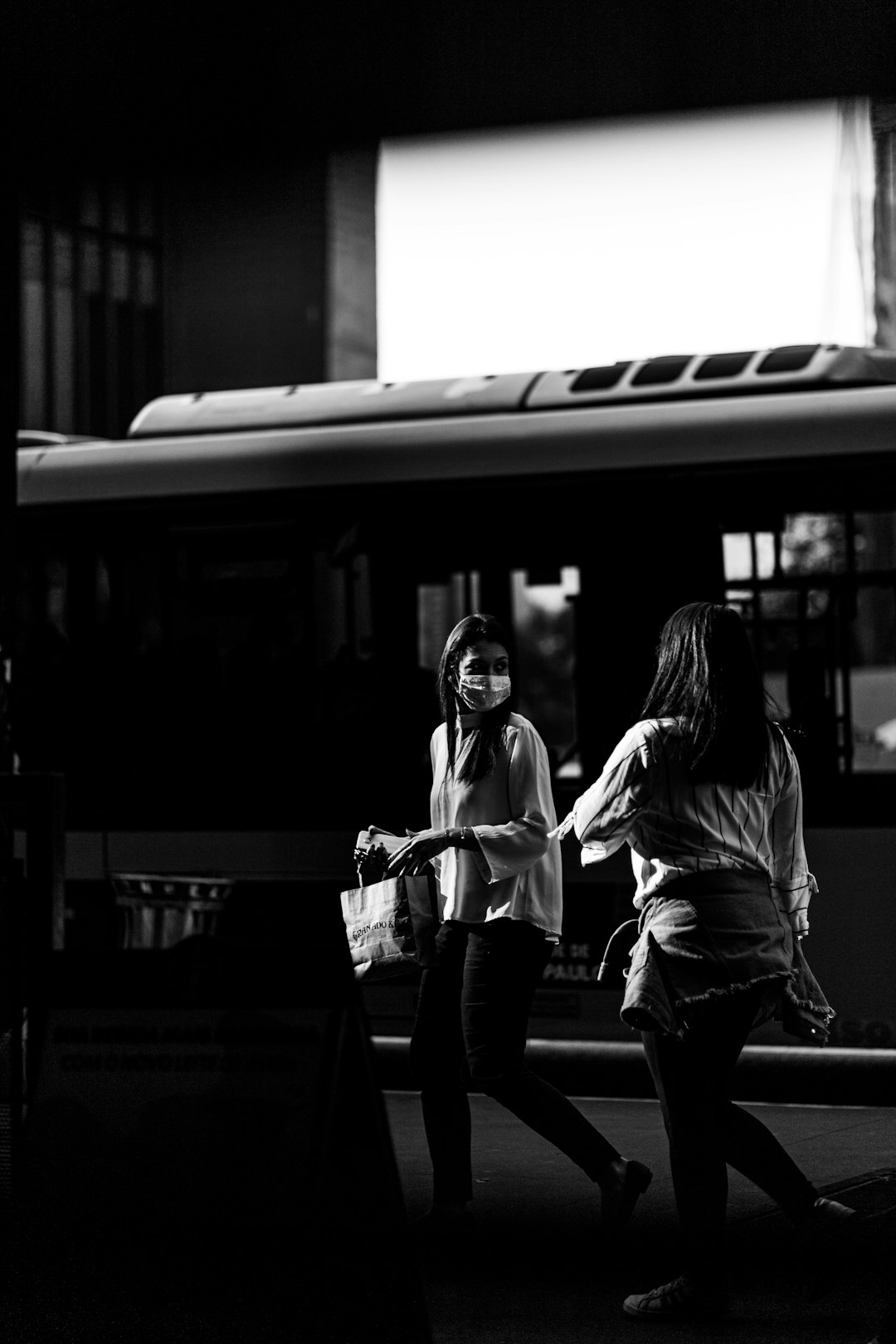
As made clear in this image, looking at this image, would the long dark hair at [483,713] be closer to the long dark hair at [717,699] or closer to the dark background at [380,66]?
the long dark hair at [717,699]

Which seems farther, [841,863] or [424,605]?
[424,605]

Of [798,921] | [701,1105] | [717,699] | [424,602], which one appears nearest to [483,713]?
[717,699]

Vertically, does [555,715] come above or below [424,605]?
below

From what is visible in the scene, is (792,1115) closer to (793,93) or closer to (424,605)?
(424,605)

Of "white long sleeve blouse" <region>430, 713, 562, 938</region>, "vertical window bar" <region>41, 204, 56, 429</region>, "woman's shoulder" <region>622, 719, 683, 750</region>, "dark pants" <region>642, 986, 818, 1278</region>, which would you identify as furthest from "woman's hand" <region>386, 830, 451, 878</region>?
"vertical window bar" <region>41, 204, 56, 429</region>

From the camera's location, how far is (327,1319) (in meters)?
3.82

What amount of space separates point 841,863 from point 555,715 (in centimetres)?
157

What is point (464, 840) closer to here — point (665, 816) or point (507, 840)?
point (507, 840)

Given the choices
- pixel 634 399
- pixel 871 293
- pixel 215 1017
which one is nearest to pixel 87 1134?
pixel 215 1017

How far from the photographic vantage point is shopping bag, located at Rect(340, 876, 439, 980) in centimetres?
530

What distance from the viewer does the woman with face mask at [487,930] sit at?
5.13 m

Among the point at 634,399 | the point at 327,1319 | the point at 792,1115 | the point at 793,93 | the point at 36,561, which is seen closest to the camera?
the point at 327,1319

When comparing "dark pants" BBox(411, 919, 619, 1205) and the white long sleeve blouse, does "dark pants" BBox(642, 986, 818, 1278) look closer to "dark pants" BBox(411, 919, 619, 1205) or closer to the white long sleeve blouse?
"dark pants" BBox(411, 919, 619, 1205)

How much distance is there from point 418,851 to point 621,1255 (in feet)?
4.54
